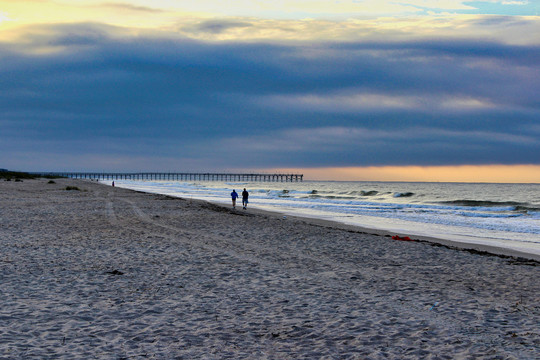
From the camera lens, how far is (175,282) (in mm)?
9406

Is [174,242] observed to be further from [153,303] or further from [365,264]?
[153,303]

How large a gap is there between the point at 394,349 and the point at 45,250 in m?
9.98

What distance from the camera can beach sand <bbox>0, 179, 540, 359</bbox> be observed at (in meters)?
5.89

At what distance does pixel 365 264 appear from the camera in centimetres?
1194

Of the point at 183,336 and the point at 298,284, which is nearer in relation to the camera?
the point at 183,336

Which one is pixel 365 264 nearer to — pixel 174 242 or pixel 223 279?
pixel 223 279

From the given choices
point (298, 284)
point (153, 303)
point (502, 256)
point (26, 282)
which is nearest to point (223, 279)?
point (298, 284)

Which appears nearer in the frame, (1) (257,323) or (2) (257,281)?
(1) (257,323)

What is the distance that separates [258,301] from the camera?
8039mm

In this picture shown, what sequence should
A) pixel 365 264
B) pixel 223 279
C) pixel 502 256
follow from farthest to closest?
1. pixel 502 256
2. pixel 365 264
3. pixel 223 279

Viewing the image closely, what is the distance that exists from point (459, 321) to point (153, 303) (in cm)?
466

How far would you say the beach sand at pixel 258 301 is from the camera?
19.3 ft

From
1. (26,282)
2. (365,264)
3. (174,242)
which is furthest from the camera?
(174,242)

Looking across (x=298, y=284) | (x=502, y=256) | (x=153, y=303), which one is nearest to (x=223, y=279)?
(x=298, y=284)
